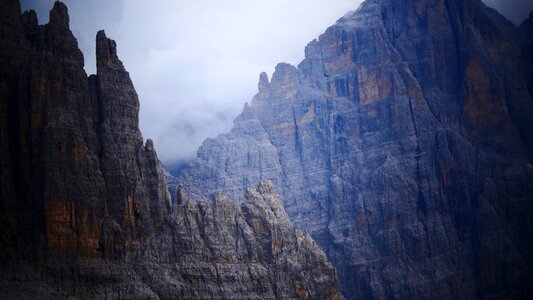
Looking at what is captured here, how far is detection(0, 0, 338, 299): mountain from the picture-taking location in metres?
145

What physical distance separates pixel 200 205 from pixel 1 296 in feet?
139

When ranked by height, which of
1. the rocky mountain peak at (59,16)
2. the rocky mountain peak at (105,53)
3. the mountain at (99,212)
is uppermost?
the rocky mountain peak at (59,16)

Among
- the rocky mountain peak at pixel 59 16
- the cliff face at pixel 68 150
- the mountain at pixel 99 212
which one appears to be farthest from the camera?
the rocky mountain peak at pixel 59 16

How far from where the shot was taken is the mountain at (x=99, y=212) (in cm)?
14488

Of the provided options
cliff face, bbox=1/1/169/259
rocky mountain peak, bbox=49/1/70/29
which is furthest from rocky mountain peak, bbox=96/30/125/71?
rocky mountain peak, bbox=49/1/70/29

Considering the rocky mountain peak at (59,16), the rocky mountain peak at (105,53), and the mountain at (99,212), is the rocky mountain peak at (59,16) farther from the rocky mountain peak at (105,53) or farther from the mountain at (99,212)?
the rocky mountain peak at (105,53)

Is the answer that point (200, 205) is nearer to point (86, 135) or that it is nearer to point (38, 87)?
point (86, 135)

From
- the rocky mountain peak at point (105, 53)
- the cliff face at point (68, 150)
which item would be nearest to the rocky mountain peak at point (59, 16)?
the cliff face at point (68, 150)

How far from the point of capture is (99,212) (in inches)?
5979

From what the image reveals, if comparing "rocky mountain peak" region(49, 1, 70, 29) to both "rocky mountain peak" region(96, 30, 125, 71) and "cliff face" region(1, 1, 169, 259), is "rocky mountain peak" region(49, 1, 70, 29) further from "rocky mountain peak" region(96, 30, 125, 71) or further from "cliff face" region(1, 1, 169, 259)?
"rocky mountain peak" region(96, 30, 125, 71)

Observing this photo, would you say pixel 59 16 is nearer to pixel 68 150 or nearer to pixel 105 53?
pixel 105 53

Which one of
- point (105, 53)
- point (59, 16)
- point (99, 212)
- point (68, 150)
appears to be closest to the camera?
point (68, 150)

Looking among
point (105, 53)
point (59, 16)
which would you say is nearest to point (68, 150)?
point (105, 53)

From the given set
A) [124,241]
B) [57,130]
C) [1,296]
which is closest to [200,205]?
[124,241]
